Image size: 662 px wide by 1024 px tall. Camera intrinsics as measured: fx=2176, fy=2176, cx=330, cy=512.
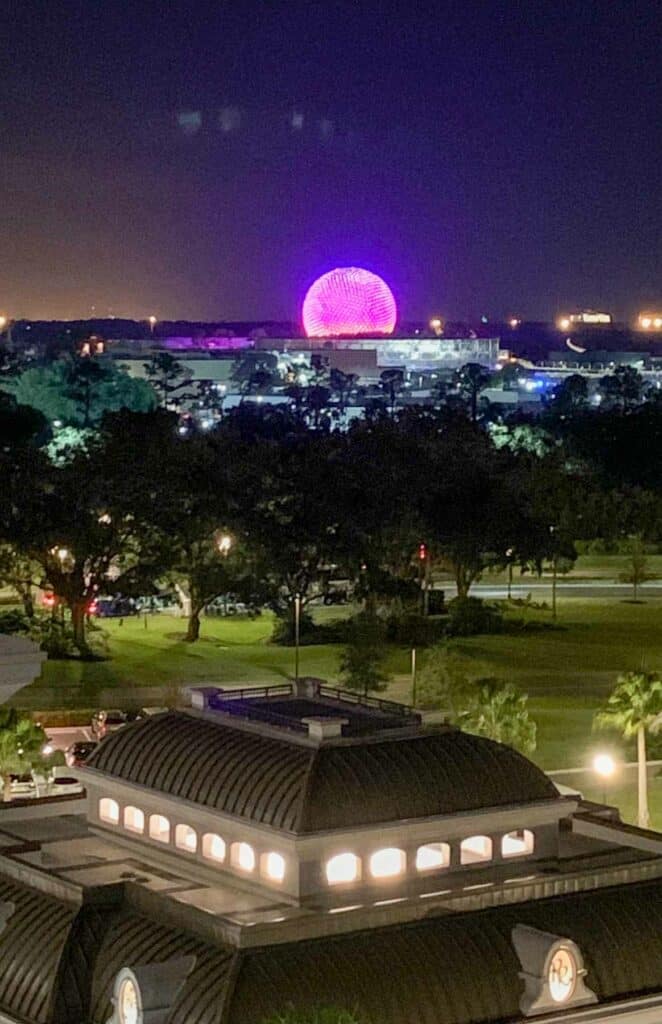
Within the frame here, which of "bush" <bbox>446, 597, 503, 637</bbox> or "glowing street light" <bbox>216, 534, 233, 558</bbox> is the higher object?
"glowing street light" <bbox>216, 534, 233, 558</bbox>

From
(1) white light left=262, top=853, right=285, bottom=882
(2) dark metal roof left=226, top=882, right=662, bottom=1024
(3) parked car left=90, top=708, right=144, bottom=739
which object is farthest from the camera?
(3) parked car left=90, top=708, right=144, bottom=739

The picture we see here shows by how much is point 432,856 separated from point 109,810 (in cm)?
573

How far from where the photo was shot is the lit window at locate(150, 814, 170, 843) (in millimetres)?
32750

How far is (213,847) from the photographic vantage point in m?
→ 31.7

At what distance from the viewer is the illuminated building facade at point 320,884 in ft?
89.8

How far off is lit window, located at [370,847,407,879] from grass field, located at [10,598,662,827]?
92.1 feet

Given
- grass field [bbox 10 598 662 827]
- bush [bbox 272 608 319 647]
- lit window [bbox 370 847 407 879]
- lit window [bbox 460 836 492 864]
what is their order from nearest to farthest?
lit window [bbox 370 847 407 879] → lit window [bbox 460 836 492 864] → grass field [bbox 10 598 662 827] → bush [bbox 272 608 319 647]

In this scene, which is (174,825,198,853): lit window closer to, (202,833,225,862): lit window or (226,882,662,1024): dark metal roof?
(202,833,225,862): lit window

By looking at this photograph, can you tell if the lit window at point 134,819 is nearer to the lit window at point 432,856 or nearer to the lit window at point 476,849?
the lit window at point 432,856

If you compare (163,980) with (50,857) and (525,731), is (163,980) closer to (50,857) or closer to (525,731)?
(50,857)

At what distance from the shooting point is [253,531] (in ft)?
282

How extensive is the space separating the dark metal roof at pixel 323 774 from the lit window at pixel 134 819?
1.56 feet

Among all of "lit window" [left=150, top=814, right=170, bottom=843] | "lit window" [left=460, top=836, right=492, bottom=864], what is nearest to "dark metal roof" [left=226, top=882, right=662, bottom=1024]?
"lit window" [left=460, top=836, right=492, bottom=864]

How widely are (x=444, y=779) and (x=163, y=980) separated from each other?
656cm
